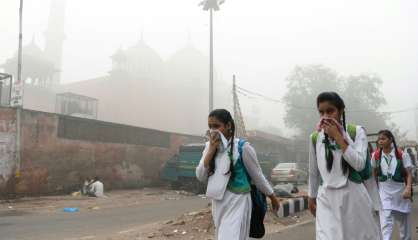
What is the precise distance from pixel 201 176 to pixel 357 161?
127 centimetres

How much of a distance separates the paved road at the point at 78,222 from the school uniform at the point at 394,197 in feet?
16.7

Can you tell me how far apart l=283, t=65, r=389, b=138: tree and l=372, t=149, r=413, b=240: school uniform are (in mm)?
43780

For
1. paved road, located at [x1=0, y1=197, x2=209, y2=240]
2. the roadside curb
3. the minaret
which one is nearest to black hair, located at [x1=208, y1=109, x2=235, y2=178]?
paved road, located at [x1=0, y1=197, x2=209, y2=240]

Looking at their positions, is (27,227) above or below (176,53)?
below

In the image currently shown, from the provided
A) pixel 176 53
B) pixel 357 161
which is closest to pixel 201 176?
pixel 357 161

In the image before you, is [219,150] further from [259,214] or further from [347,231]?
[347,231]

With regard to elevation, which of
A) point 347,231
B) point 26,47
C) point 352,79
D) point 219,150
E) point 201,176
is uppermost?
point 26,47

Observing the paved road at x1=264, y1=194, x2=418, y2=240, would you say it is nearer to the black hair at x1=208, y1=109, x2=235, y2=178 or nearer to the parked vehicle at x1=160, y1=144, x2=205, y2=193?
the black hair at x1=208, y1=109, x2=235, y2=178

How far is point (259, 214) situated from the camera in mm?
3488

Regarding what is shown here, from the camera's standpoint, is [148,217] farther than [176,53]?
No

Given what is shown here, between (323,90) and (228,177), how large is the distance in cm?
5059

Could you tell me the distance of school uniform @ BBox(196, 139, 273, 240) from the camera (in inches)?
130

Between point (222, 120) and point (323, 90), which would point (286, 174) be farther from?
point (323, 90)

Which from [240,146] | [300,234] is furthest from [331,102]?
[300,234]
